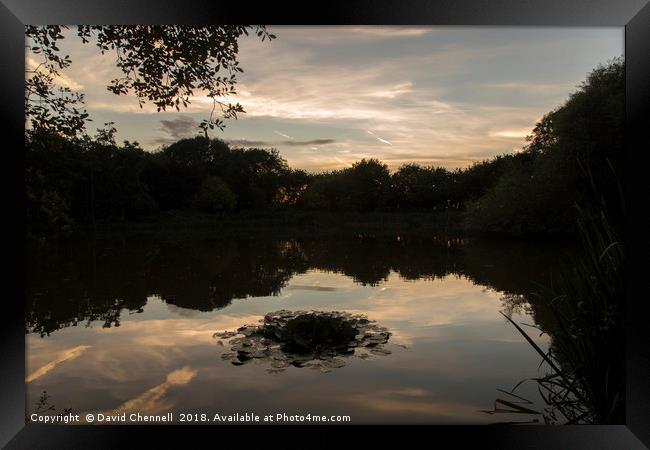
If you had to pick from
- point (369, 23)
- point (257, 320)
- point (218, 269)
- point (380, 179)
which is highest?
Answer: point (380, 179)

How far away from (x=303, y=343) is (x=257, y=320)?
4.35 ft

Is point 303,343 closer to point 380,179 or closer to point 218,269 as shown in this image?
point 218,269

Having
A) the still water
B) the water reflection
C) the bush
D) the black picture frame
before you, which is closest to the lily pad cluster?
the still water

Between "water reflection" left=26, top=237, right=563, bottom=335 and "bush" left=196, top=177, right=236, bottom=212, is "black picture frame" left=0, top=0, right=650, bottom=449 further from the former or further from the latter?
"bush" left=196, top=177, right=236, bottom=212

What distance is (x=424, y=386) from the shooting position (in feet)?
11.6

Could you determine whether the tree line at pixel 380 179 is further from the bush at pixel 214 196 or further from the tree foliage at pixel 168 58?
the tree foliage at pixel 168 58

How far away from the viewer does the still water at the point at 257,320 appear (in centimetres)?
330

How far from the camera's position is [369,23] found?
80.4 inches

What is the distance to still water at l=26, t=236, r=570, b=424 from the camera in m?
3.30

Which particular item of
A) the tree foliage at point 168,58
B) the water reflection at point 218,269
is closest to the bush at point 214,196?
the water reflection at point 218,269

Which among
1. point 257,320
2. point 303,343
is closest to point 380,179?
point 257,320

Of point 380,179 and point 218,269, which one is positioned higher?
point 380,179

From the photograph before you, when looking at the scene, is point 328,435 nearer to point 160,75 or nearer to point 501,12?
point 501,12

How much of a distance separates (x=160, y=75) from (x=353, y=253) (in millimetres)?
8855
